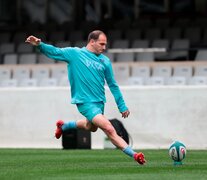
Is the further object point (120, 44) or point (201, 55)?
point (120, 44)

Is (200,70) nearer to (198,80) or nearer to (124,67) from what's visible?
(198,80)

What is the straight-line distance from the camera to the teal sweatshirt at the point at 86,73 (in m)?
14.5

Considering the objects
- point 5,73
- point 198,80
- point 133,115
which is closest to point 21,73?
point 5,73

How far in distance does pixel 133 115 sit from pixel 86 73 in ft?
32.3

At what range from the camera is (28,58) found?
3050cm

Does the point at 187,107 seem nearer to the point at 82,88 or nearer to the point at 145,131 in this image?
the point at 145,131

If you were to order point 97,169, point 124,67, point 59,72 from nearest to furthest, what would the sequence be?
point 97,169, point 124,67, point 59,72

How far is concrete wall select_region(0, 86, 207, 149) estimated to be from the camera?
23.7m

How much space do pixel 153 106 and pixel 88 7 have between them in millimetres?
10708

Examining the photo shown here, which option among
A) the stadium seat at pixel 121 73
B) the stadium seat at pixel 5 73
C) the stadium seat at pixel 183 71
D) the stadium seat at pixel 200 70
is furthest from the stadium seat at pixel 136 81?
the stadium seat at pixel 5 73

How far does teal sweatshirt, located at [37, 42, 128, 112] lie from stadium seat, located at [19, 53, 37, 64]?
15691 millimetres

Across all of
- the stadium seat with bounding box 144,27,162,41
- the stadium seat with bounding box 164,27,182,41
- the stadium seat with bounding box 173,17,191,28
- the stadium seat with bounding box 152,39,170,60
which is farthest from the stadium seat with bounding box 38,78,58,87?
the stadium seat with bounding box 173,17,191,28

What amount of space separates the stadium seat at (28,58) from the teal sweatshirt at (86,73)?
15691 millimetres

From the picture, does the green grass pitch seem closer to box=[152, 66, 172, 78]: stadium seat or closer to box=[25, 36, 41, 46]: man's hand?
box=[25, 36, 41, 46]: man's hand
